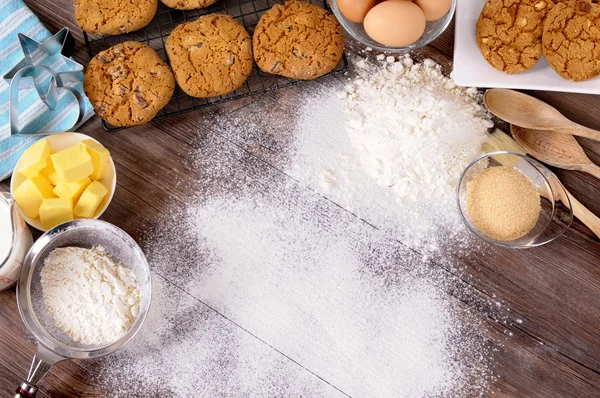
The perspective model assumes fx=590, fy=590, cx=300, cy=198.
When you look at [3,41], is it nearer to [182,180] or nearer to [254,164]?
[182,180]

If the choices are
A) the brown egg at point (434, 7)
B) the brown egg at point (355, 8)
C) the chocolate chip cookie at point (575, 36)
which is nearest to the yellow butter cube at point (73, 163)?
the brown egg at point (355, 8)

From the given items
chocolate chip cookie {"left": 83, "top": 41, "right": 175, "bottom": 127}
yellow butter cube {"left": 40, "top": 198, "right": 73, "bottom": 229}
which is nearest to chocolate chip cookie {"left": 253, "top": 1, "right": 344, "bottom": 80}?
chocolate chip cookie {"left": 83, "top": 41, "right": 175, "bottom": 127}

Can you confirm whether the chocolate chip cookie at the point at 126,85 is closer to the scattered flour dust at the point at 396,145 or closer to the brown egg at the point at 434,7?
the scattered flour dust at the point at 396,145

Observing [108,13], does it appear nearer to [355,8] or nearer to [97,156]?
[97,156]

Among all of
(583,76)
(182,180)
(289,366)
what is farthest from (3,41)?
(583,76)

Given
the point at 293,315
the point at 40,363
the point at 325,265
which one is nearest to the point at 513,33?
the point at 325,265
